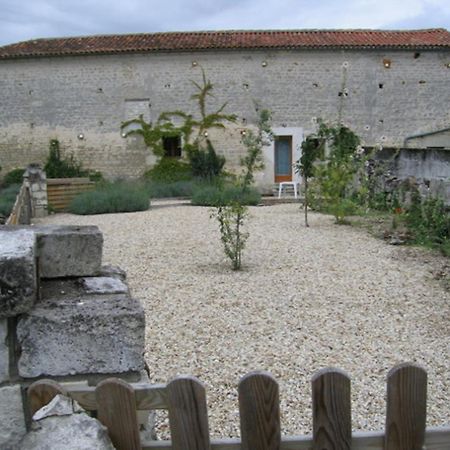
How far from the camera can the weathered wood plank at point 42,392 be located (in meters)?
1.57

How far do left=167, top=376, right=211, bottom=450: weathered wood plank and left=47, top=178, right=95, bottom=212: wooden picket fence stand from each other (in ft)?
44.0

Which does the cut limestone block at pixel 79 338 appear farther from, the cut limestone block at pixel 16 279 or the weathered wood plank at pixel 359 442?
the weathered wood plank at pixel 359 442

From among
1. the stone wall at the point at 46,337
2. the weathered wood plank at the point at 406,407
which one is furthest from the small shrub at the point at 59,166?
the weathered wood plank at the point at 406,407

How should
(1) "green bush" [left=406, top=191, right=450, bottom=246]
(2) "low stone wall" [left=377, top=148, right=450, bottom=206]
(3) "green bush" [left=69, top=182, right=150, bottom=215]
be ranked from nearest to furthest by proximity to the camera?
(1) "green bush" [left=406, top=191, right=450, bottom=246], (2) "low stone wall" [left=377, top=148, right=450, bottom=206], (3) "green bush" [left=69, top=182, right=150, bottom=215]

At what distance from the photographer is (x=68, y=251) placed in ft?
6.57

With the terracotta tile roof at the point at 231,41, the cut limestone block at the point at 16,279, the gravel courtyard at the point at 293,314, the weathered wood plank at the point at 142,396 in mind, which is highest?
the terracotta tile roof at the point at 231,41

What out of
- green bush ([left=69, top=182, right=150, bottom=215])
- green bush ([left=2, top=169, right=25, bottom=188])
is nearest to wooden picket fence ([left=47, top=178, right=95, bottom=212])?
green bush ([left=69, top=182, right=150, bottom=215])

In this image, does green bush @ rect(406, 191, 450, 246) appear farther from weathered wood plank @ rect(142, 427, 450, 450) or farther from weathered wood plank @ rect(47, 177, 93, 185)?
weathered wood plank @ rect(47, 177, 93, 185)

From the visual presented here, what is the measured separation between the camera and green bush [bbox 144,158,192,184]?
21188 mm

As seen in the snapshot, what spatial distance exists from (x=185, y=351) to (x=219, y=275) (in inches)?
94.7

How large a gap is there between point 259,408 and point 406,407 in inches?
15.8

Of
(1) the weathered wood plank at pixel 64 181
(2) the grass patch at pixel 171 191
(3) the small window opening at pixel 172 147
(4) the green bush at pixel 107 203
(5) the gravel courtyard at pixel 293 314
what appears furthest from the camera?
(3) the small window opening at pixel 172 147

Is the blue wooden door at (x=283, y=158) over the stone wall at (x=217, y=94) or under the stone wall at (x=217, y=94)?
under

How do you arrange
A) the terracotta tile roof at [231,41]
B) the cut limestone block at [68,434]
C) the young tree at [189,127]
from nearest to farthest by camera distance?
the cut limestone block at [68,434] → the terracotta tile roof at [231,41] → the young tree at [189,127]
